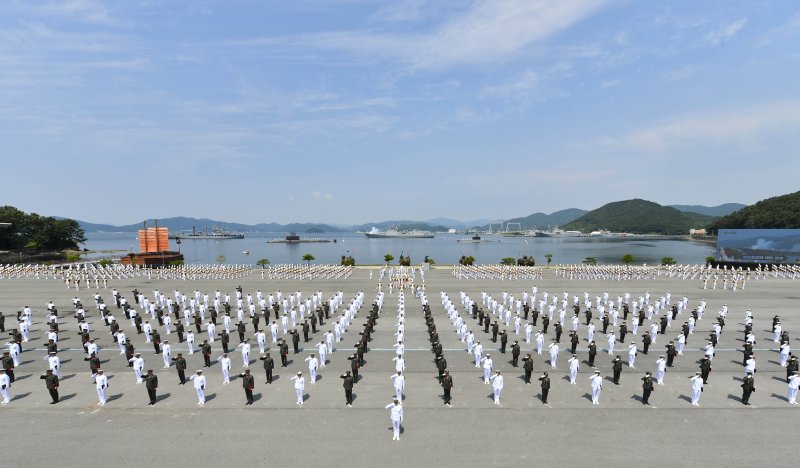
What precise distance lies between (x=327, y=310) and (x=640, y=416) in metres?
17.6

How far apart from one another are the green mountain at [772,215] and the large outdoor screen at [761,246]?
88.8 meters

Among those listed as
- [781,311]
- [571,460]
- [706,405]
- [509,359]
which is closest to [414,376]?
[509,359]

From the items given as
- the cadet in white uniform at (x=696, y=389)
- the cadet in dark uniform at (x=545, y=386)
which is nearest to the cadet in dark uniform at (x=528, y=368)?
the cadet in dark uniform at (x=545, y=386)

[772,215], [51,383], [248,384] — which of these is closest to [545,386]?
[248,384]

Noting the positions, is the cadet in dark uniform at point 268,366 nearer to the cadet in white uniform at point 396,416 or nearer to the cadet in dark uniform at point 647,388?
the cadet in white uniform at point 396,416

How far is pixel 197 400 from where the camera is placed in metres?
12.4

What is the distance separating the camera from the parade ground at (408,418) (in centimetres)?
934

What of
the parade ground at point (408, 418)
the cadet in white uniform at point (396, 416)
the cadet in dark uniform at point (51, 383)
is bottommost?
the parade ground at point (408, 418)

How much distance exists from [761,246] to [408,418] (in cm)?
7035

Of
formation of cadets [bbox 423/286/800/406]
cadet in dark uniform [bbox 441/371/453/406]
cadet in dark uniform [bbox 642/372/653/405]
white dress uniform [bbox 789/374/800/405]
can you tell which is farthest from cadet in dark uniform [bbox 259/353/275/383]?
white dress uniform [bbox 789/374/800/405]

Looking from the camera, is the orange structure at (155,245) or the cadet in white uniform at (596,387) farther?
the orange structure at (155,245)

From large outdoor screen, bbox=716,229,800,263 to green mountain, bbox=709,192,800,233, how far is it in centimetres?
8878

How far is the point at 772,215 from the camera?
432ft

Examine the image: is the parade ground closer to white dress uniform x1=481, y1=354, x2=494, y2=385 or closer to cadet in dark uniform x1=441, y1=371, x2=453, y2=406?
cadet in dark uniform x1=441, y1=371, x2=453, y2=406
